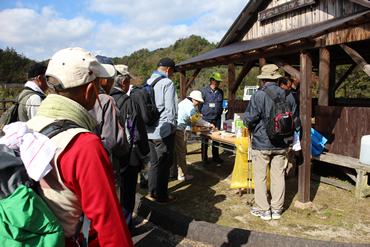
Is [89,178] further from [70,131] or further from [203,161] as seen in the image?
[203,161]

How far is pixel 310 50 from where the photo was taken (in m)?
3.86

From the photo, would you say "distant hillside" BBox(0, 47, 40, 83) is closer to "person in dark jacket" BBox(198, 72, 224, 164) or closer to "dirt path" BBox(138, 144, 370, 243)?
"person in dark jacket" BBox(198, 72, 224, 164)

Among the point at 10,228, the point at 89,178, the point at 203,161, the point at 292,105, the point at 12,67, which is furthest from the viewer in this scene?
the point at 12,67

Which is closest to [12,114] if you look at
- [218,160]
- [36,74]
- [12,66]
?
[36,74]

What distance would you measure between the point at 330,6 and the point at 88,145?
21.7 ft

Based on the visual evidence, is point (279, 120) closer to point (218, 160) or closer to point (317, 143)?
point (317, 143)

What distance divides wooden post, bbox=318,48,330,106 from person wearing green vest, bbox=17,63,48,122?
14.4 ft

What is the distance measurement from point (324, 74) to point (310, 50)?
93cm

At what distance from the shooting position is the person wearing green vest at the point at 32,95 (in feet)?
10.3

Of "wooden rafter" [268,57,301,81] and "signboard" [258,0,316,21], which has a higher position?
"signboard" [258,0,316,21]

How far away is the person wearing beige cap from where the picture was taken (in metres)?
Result: 0.95

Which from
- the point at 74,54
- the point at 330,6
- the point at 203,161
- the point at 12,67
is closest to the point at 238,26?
the point at 330,6

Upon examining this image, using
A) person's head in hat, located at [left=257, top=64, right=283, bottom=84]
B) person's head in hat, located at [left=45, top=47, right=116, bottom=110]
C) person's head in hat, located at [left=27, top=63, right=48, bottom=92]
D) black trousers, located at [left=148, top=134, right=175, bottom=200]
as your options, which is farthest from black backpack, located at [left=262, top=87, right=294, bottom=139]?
person's head in hat, located at [left=27, top=63, right=48, bottom=92]

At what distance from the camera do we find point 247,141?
4.18 m
